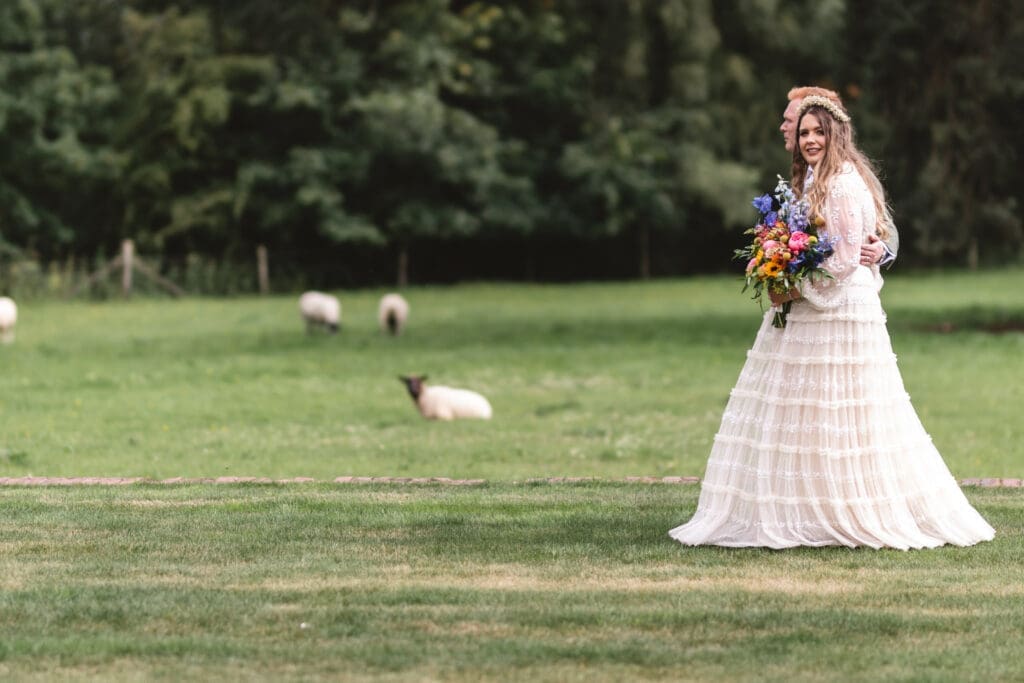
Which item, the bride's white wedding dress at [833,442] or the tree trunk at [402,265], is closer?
the bride's white wedding dress at [833,442]

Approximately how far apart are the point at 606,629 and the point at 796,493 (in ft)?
7.14

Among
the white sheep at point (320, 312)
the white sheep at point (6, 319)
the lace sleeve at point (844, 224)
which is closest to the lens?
the lace sleeve at point (844, 224)

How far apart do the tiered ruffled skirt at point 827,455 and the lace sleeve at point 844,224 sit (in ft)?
0.42

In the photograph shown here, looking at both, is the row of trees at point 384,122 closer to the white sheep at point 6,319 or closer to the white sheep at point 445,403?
the white sheep at point 6,319

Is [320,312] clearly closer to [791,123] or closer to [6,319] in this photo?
[6,319]

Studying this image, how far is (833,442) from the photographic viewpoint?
912cm

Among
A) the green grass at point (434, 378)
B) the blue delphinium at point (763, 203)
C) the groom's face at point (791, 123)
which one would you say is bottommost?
the green grass at point (434, 378)

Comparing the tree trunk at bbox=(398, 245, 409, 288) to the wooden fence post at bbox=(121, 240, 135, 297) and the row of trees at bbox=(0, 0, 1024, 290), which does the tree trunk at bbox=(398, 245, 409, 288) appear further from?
the wooden fence post at bbox=(121, 240, 135, 297)

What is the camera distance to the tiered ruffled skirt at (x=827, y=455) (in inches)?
360

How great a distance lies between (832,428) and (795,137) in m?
1.62

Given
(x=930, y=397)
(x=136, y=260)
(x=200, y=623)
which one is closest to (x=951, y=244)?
(x=930, y=397)

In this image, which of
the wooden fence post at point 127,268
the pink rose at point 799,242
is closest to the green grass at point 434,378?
the wooden fence post at point 127,268

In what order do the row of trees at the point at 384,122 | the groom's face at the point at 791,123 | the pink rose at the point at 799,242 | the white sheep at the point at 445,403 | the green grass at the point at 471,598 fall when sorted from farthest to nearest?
the row of trees at the point at 384,122 < the white sheep at the point at 445,403 < the groom's face at the point at 791,123 < the pink rose at the point at 799,242 < the green grass at the point at 471,598

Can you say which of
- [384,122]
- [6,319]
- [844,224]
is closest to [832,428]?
[844,224]
